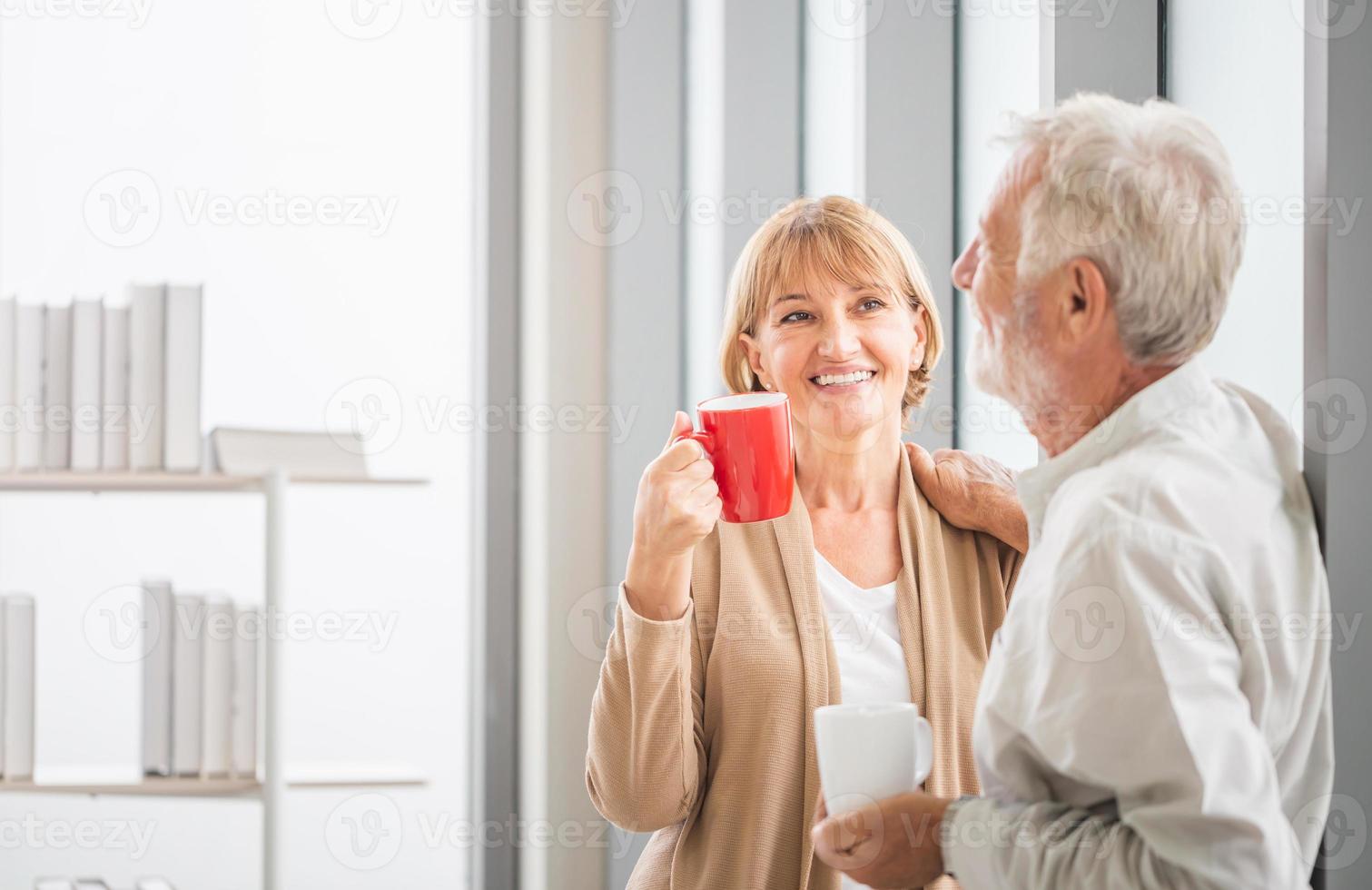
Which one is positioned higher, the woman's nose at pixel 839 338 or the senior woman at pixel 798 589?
the woman's nose at pixel 839 338

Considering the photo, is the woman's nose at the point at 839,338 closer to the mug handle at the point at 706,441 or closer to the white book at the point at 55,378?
the mug handle at the point at 706,441

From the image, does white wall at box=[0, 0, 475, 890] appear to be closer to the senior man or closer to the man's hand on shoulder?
the man's hand on shoulder

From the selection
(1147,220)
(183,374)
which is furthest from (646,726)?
(183,374)

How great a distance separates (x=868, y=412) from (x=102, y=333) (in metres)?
1.39

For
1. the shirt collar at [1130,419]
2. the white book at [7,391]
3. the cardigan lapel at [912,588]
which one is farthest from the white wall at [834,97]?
the white book at [7,391]

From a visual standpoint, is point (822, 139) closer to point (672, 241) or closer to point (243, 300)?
point (672, 241)

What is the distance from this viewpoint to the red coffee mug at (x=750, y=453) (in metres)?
1.29

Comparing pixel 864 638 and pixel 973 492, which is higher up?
pixel 973 492

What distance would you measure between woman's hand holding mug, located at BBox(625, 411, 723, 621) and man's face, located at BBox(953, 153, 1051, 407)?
346 millimetres

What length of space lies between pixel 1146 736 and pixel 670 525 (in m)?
0.57

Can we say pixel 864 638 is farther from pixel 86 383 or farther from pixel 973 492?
pixel 86 383

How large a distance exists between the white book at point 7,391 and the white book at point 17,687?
0.26 meters

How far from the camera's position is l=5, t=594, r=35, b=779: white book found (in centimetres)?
206

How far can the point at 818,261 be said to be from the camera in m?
1.50
